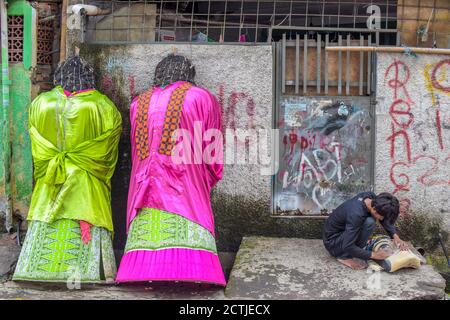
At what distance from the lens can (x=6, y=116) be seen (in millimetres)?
6598

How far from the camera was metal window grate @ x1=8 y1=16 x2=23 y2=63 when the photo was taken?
670cm

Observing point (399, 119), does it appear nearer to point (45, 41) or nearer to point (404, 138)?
point (404, 138)

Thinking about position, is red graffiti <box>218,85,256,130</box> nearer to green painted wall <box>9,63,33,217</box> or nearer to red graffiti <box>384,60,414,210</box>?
red graffiti <box>384,60,414,210</box>

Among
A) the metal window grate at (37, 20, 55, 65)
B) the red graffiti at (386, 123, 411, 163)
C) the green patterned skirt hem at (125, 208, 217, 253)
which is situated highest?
the metal window grate at (37, 20, 55, 65)

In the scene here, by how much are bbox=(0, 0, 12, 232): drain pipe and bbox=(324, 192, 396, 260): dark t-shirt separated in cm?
320

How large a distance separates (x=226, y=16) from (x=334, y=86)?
1.34 metres

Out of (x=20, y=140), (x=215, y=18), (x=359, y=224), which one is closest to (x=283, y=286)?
(x=359, y=224)

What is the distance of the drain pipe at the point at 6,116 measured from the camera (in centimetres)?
658

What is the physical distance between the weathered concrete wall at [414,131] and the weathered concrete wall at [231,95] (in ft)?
2.93

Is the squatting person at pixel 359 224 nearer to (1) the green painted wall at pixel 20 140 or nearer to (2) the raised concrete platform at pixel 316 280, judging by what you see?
(2) the raised concrete platform at pixel 316 280

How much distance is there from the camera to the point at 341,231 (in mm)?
5723

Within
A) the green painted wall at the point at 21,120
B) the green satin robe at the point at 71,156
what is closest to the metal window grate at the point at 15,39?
the green painted wall at the point at 21,120

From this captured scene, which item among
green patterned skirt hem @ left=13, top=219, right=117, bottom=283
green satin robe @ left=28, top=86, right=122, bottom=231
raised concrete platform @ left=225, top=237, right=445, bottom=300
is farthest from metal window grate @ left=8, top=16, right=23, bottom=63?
raised concrete platform @ left=225, top=237, right=445, bottom=300

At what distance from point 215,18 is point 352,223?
104 inches
